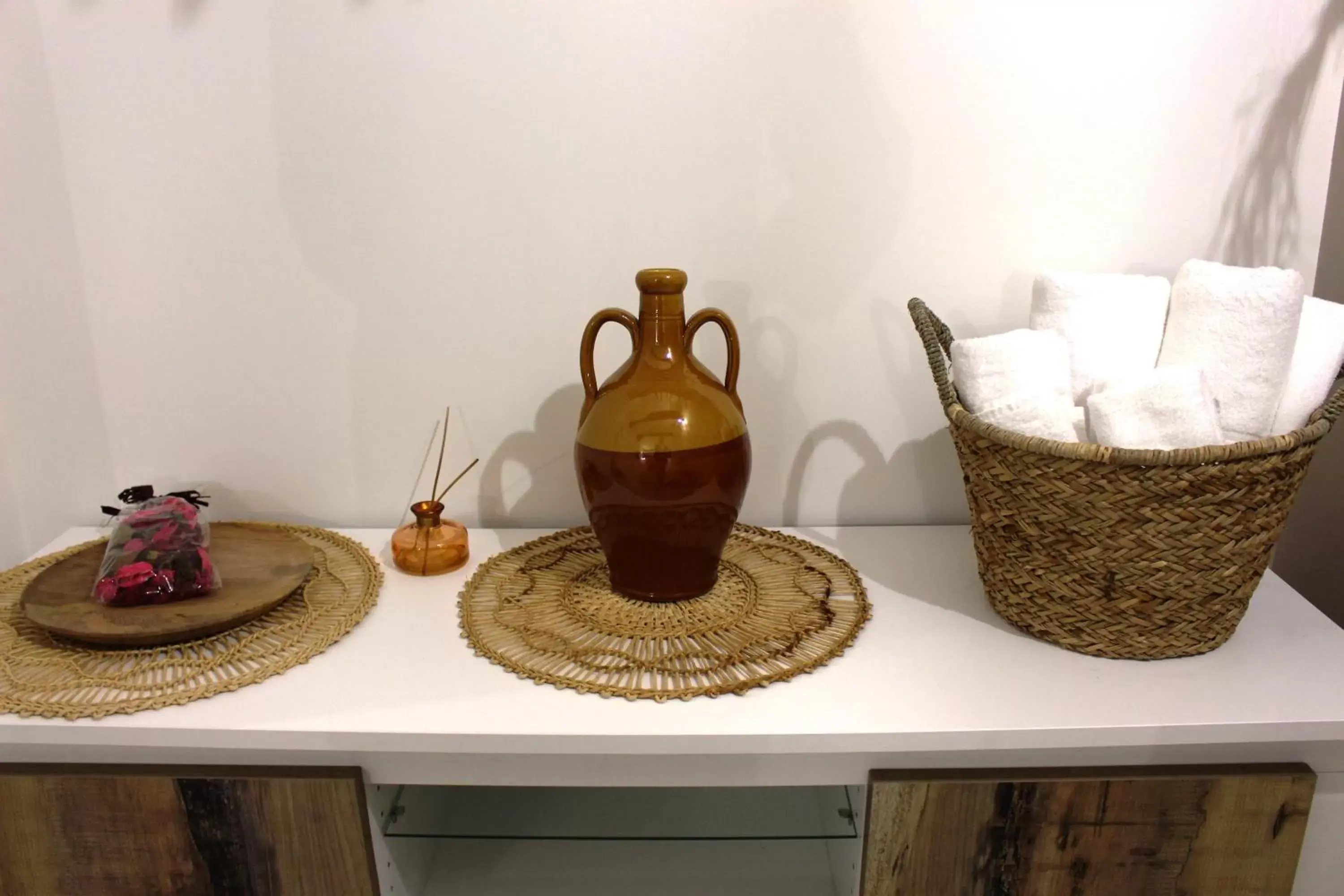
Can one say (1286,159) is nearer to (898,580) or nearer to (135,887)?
(898,580)

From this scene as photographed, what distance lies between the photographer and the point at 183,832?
0.81m

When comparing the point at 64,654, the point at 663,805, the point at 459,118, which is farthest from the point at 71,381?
the point at 663,805

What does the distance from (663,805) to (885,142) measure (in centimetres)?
77

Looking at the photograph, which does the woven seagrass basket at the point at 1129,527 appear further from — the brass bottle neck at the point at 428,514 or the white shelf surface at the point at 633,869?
the brass bottle neck at the point at 428,514

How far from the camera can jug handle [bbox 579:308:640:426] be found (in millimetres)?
919

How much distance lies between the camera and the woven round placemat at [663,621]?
2.72 feet

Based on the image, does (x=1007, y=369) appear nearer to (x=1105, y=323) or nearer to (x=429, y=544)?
(x=1105, y=323)

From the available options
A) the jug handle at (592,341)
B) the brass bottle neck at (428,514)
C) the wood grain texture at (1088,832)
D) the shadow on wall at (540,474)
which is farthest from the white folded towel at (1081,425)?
the brass bottle neck at (428,514)

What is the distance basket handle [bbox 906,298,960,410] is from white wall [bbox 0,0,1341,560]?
0.56ft

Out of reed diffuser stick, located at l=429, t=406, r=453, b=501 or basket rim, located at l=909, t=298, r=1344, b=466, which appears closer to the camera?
basket rim, located at l=909, t=298, r=1344, b=466

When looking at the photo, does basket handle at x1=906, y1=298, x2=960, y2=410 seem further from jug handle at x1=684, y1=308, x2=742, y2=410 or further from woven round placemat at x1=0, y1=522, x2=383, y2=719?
woven round placemat at x1=0, y1=522, x2=383, y2=719

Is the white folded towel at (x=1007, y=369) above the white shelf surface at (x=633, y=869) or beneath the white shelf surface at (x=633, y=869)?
above

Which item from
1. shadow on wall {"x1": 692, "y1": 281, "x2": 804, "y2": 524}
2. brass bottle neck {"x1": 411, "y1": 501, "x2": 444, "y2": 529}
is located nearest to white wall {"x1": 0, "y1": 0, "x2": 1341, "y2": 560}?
shadow on wall {"x1": 692, "y1": 281, "x2": 804, "y2": 524}

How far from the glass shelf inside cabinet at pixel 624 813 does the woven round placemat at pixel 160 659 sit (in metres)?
0.20
